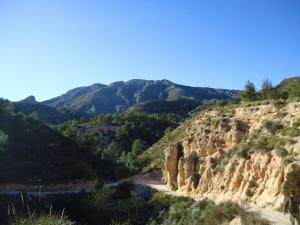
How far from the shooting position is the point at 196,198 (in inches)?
1310

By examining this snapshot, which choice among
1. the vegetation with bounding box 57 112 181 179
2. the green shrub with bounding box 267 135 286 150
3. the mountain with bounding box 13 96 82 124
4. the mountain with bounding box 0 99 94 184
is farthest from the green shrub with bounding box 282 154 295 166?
the mountain with bounding box 13 96 82 124

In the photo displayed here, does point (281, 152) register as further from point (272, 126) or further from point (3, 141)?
point (3, 141)

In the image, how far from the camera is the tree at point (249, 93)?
4675 centimetres

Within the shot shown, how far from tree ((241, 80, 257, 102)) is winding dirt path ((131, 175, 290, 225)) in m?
14.9

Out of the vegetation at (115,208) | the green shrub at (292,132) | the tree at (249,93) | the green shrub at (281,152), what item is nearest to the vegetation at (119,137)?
the vegetation at (115,208)

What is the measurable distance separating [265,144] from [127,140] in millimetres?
57662

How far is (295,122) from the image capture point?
27375 millimetres

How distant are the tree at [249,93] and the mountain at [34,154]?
2206 centimetres

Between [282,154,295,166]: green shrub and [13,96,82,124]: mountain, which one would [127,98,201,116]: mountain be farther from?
[282,154,295,166]: green shrub

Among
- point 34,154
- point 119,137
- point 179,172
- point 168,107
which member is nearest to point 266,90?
point 179,172

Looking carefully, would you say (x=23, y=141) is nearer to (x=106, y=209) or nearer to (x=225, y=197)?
(x=106, y=209)

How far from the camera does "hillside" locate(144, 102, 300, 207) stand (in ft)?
79.6

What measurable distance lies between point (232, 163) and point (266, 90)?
20.4 metres

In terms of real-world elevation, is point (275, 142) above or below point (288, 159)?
above
